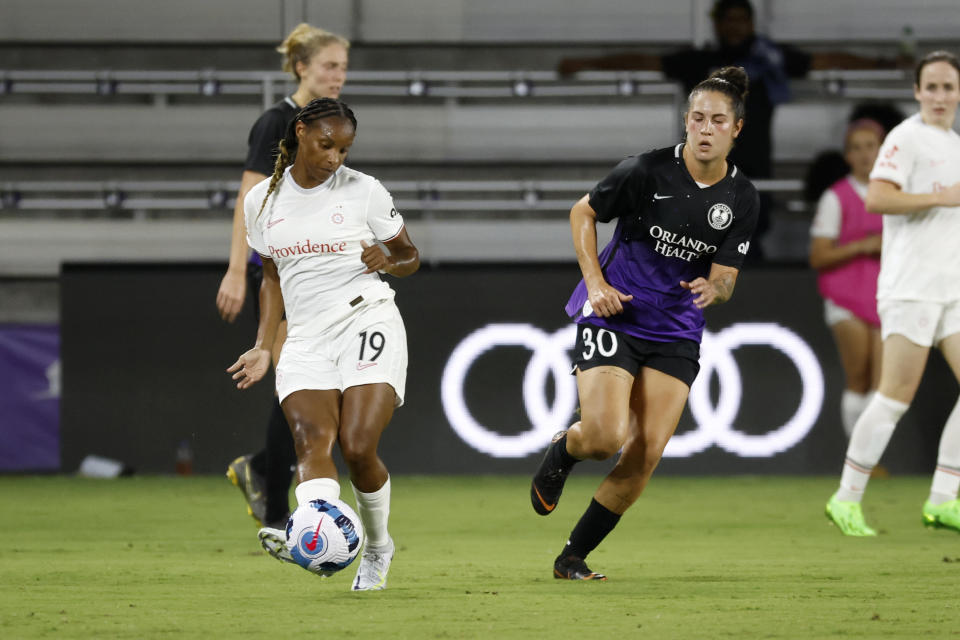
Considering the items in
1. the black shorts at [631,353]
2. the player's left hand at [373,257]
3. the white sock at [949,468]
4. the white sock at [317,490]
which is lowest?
the white sock at [949,468]

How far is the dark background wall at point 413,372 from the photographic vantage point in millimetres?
9867

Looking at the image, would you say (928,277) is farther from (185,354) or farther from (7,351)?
(7,351)

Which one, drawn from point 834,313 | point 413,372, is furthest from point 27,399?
point 834,313

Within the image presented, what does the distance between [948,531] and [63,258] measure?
22.9 feet

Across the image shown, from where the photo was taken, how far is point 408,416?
32.4ft

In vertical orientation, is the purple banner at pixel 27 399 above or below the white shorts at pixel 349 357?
below

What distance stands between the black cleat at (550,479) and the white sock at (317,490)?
108 centimetres

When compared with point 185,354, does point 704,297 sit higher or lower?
higher

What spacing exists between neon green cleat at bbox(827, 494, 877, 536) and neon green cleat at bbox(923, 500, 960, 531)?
269 mm

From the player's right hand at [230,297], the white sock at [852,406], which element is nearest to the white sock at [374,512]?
the player's right hand at [230,297]

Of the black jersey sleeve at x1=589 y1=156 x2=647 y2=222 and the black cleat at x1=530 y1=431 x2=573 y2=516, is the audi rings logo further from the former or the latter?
the black jersey sleeve at x1=589 y1=156 x2=647 y2=222

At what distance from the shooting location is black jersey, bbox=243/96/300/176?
20.6ft

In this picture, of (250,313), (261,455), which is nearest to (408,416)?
(250,313)

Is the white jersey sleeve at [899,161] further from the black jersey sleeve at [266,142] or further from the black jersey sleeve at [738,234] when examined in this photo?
the black jersey sleeve at [266,142]
